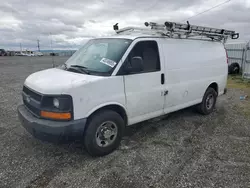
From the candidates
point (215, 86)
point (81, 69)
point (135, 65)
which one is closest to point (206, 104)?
point (215, 86)

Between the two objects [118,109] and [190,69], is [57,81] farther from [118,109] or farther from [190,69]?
[190,69]

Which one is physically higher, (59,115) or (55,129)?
(59,115)

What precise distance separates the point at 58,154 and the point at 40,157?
0.95 ft

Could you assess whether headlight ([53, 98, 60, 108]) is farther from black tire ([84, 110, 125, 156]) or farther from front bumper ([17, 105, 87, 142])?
black tire ([84, 110, 125, 156])

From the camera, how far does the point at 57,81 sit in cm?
306

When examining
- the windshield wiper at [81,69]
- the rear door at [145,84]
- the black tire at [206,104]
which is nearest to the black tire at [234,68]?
the black tire at [206,104]

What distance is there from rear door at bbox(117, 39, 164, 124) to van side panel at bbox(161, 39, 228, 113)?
9.6 inches

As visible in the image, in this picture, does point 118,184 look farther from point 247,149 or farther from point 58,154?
point 247,149

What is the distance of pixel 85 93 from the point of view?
2967 mm

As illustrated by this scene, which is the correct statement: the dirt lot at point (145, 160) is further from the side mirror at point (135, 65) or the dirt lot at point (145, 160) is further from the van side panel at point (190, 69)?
the side mirror at point (135, 65)

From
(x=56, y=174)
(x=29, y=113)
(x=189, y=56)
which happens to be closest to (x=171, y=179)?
(x=56, y=174)

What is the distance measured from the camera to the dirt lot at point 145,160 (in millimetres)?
2785

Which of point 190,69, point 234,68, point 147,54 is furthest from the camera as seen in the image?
point 234,68

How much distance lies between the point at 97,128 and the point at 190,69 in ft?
8.79
